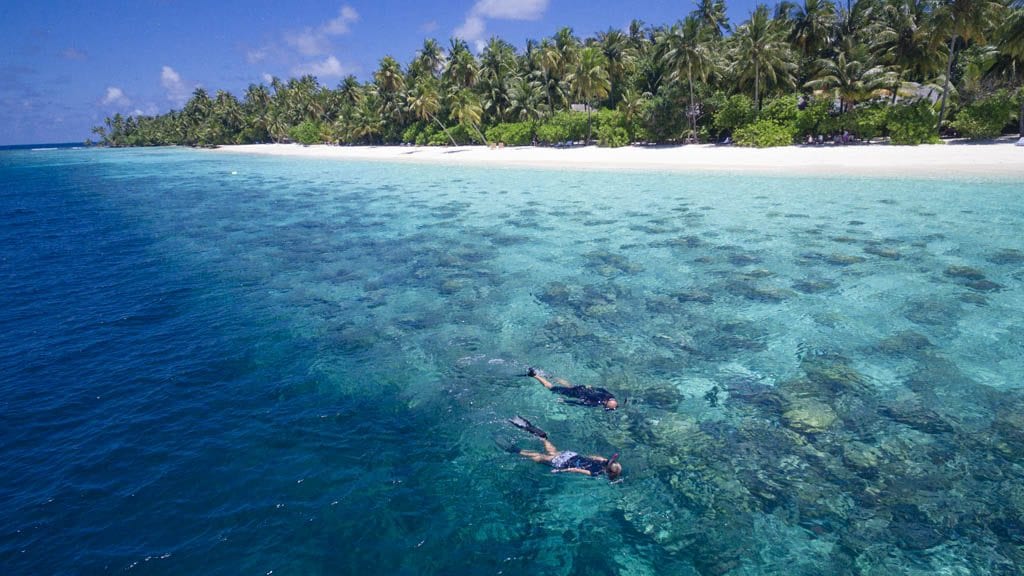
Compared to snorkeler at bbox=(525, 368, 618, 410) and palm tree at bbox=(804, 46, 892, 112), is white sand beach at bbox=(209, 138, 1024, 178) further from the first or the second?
snorkeler at bbox=(525, 368, 618, 410)

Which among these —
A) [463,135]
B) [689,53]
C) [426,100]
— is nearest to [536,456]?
[689,53]

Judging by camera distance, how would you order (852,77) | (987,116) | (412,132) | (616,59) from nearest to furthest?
1. (987,116)
2. (852,77)
3. (616,59)
4. (412,132)

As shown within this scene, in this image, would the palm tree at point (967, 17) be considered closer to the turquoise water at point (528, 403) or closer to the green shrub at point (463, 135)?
Result: the turquoise water at point (528, 403)

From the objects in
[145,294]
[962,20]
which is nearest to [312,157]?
[145,294]

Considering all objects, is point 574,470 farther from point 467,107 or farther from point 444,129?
point 444,129

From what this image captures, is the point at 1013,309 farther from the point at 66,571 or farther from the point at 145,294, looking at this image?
the point at 145,294
